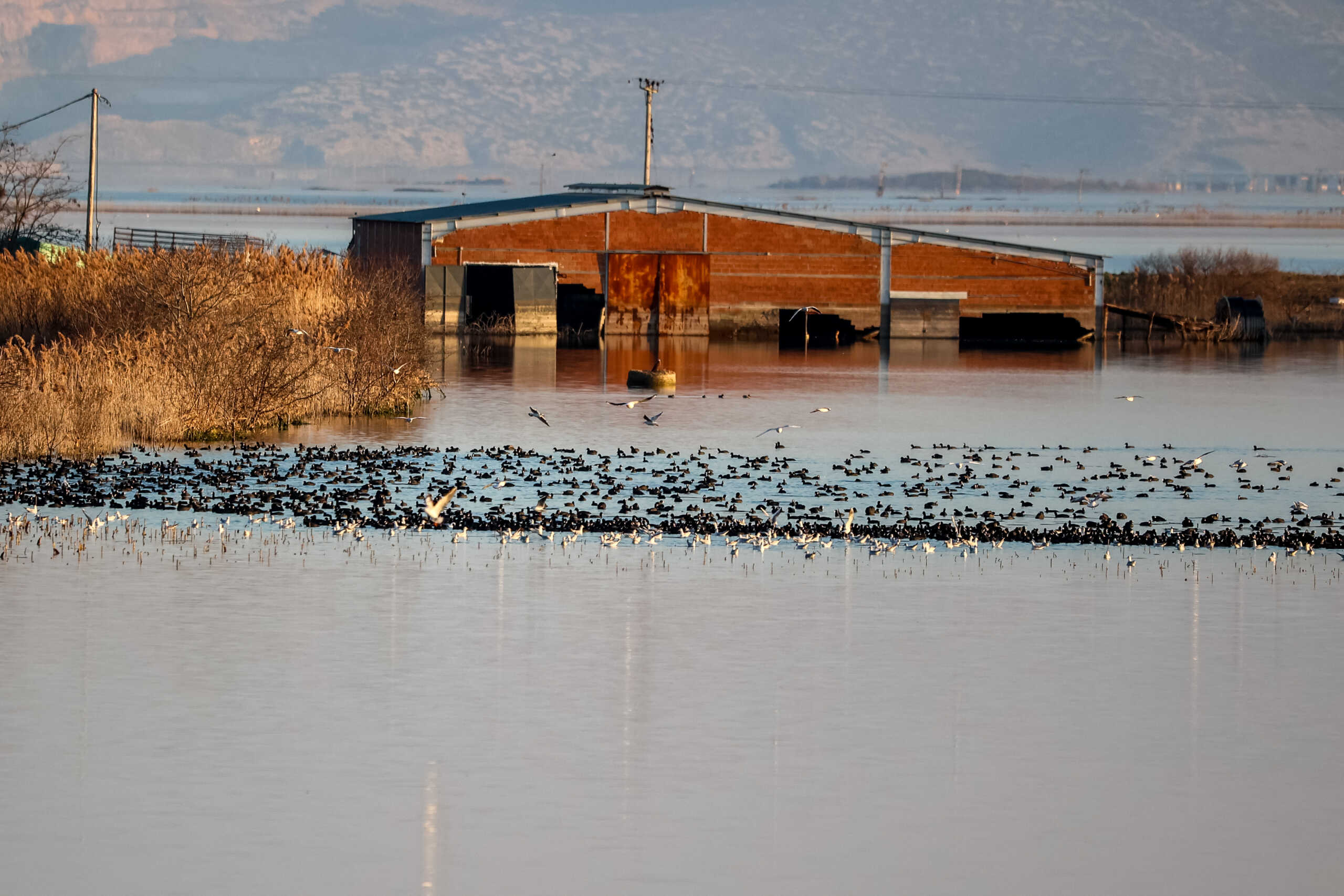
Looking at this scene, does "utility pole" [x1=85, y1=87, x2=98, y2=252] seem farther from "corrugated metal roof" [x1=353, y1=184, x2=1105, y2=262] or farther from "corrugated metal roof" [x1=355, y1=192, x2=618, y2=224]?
"corrugated metal roof" [x1=353, y1=184, x2=1105, y2=262]

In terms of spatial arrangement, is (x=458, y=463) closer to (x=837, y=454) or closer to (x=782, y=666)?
(x=837, y=454)

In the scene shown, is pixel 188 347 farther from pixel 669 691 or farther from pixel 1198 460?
pixel 669 691

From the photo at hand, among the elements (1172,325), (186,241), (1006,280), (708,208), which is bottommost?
(1172,325)

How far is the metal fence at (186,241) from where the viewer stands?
1875 inches

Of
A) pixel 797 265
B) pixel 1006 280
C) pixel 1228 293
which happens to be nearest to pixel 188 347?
pixel 797 265

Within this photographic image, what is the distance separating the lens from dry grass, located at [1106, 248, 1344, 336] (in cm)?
7281

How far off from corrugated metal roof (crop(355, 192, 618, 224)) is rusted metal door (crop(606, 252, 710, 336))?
234 centimetres

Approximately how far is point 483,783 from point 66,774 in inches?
98.0

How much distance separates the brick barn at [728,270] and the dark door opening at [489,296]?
5 cm

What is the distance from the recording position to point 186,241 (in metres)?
89.9

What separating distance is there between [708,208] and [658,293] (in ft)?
10.8

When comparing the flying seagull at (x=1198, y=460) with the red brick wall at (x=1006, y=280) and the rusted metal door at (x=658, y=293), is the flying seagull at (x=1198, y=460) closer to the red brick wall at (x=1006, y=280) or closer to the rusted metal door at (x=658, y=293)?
the red brick wall at (x=1006, y=280)

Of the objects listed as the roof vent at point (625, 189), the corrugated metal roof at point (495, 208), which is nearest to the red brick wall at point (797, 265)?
the corrugated metal roof at point (495, 208)

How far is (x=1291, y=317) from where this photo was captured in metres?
73.5
